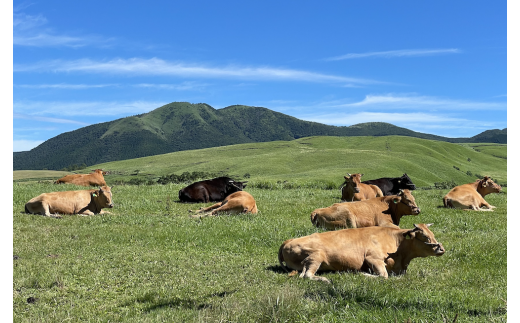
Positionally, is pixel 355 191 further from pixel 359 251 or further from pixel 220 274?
pixel 220 274

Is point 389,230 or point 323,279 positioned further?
point 389,230

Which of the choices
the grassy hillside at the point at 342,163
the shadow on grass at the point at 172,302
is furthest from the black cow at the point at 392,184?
the grassy hillside at the point at 342,163

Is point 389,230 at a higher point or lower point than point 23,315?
higher

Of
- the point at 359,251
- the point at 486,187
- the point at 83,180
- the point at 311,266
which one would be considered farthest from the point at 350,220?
the point at 83,180

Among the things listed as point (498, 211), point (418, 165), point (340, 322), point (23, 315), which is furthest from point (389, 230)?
point (418, 165)

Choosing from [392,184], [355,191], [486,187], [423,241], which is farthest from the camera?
[392,184]

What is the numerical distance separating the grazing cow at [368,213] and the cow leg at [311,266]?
483cm

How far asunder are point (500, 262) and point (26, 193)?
2095 centimetres

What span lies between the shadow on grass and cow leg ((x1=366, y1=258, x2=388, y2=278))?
3336 mm

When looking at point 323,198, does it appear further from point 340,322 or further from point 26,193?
point 340,322

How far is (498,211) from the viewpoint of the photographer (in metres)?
20.3

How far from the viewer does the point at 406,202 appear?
13.6 meters

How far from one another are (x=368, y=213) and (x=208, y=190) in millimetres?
11557
